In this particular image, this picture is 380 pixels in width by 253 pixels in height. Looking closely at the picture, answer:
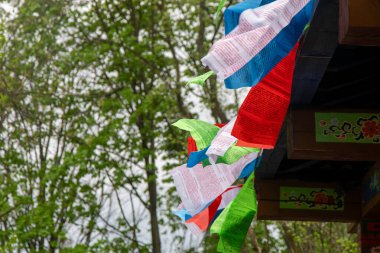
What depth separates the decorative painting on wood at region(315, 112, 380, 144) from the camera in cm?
454

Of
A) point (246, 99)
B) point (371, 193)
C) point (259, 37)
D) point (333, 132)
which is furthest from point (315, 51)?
point (371, 193)

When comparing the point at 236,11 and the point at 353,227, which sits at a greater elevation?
the point at 236,11

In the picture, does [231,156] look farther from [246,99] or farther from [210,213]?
[210,213]

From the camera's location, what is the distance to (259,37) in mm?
3561

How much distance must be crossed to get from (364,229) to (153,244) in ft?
33.0

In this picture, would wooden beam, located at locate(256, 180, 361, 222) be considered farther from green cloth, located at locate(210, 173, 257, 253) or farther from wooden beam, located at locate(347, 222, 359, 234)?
green cloth, located at locate(210, 173, 257, 253)

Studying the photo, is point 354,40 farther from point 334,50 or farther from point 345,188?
point 345,188

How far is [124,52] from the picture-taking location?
15.8 m

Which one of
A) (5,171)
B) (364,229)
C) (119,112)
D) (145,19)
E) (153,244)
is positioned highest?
(145,19)

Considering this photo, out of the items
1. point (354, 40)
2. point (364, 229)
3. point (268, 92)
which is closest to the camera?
point (354, 40)

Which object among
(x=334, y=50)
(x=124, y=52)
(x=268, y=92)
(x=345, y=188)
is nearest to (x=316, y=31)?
(x=334, y=50)

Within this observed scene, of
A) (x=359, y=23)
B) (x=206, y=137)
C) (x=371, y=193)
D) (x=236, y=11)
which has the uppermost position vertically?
(x=236, y=11)

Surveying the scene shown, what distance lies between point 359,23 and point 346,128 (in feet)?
4.91

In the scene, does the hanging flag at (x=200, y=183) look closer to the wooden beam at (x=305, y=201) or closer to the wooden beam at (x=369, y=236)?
the wooden beam at (x=305, y=201)
